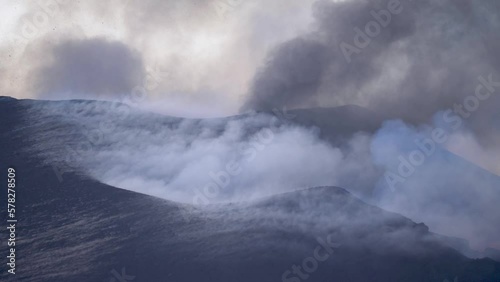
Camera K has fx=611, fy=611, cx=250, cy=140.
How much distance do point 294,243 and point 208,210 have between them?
9859 millimetres

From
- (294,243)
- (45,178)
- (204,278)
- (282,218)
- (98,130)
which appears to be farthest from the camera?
(98,130)

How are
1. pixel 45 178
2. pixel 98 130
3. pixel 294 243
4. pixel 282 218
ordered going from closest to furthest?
pixel 294 243 < pixel 282 218 < pixel 45 178 < pixel 98 130

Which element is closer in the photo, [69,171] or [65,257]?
[65,257]

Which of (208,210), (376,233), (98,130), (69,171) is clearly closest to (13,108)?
(98,130)

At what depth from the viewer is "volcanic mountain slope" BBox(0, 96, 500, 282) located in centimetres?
4828

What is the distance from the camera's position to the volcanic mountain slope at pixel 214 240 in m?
48.3

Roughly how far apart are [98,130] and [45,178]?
62.3ft

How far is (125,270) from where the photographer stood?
4775 cm

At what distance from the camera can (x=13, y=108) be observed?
8031cm

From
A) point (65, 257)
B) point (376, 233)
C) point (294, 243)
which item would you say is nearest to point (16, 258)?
point (65, 257)

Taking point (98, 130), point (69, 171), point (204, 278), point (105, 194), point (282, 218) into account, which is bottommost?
point (204, 278)

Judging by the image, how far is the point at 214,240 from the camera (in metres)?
52.2

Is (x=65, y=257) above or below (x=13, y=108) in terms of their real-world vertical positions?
below

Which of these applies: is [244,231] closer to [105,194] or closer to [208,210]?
[208,210]
